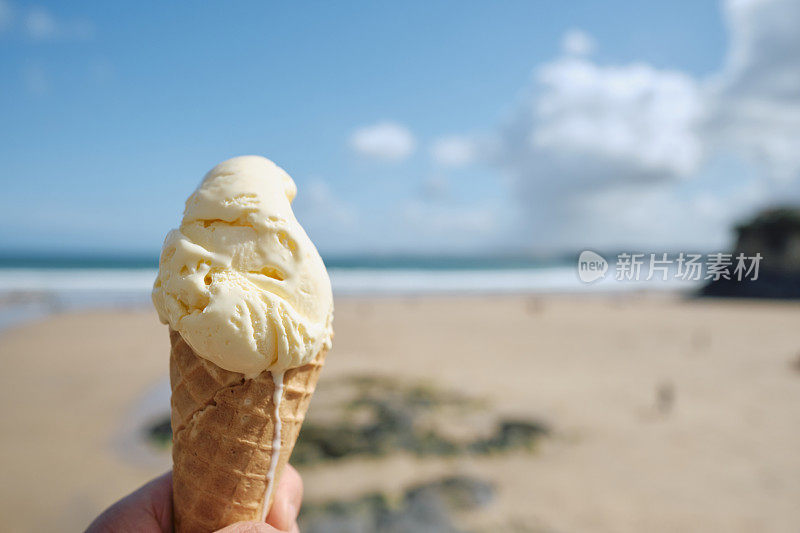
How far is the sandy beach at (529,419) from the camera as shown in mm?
5184

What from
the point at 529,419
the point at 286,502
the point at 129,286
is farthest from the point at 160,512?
the point at 129,286

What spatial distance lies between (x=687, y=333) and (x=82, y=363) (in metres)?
16.5

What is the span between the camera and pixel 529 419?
7461 millimetres

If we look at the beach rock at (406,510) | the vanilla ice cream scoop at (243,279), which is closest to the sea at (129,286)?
the beach rock at (406,510)

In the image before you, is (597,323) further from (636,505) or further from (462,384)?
(636,505)

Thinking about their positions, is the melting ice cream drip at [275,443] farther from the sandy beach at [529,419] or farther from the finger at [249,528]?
the sandy beach at [529,419]

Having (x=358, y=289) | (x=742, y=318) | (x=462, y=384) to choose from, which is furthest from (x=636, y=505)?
(x=358, y=289)

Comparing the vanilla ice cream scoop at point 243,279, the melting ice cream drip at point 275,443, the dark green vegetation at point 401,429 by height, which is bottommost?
the dark green vegetation at point 401,429

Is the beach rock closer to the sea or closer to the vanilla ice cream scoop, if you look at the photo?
the vanilla ice cream scoop

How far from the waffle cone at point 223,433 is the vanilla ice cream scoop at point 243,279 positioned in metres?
0.13

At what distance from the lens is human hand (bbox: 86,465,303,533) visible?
2.07m

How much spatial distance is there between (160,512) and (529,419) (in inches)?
245

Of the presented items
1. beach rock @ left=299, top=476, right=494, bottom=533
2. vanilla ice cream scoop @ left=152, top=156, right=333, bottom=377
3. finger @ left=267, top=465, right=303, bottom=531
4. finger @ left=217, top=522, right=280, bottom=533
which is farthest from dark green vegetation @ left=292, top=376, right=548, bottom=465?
vanilla ice cream scoop @ left=152, top=156, right=333, bottom=377

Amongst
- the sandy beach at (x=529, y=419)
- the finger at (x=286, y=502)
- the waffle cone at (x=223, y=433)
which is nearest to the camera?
the waffle cone at (x=223, y=433)
